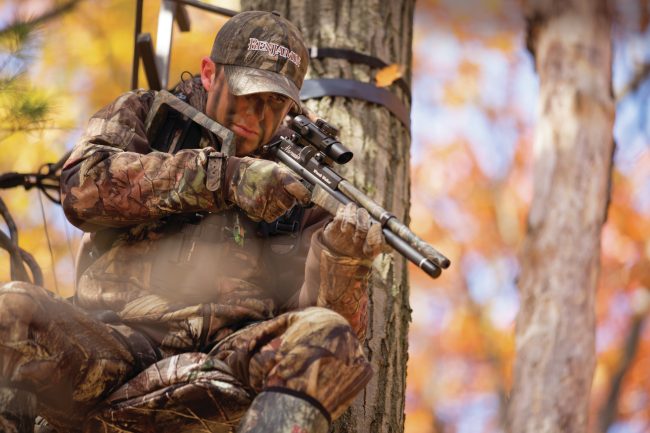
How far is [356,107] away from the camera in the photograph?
562 cm

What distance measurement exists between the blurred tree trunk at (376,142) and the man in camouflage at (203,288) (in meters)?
0.76

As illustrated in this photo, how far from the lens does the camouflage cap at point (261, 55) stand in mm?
4234

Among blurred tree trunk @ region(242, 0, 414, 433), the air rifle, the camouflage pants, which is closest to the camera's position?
the camouflage pants

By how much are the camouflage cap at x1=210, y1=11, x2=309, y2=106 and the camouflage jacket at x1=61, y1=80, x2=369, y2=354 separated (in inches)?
10.2

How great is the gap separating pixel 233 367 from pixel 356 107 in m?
2.17

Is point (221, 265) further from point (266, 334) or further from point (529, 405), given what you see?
point (529, 405)

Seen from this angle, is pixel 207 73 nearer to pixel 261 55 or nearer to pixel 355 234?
pixel 261 55

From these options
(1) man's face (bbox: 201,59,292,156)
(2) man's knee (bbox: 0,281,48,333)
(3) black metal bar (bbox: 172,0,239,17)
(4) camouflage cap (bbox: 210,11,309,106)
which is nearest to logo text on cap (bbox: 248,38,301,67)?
(4) camouflage cap (bbox: 210,11,309,106)

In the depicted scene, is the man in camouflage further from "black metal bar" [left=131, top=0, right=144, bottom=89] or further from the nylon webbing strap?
"black metal bar" [left=131, top=0, right=144, bottom=89]

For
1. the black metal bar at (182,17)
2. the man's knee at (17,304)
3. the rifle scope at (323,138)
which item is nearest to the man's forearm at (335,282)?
the rifle scope at (323,138)

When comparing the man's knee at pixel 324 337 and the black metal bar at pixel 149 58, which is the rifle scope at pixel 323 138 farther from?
the black metal bar at pixel 149 58

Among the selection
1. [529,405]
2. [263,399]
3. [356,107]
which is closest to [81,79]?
[529,405]

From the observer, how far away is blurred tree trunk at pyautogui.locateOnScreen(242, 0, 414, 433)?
194 inches

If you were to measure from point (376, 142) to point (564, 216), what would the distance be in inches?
239
